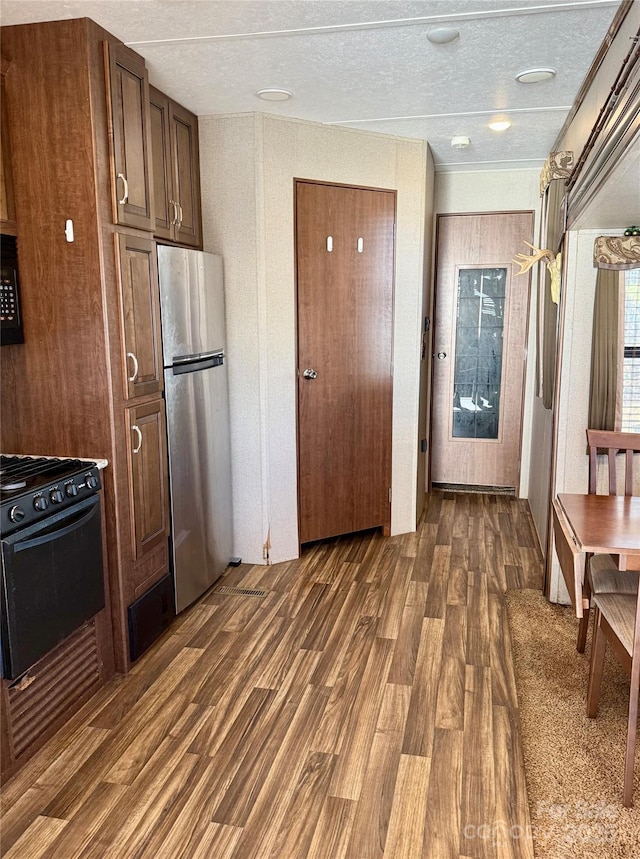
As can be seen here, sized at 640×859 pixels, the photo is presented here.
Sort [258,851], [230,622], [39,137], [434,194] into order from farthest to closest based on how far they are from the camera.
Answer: [434,194], [230,622], [39,137], [258,851]

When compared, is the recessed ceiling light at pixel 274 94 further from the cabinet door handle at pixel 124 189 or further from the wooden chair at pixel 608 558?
the wooden chair at pixel 608 558

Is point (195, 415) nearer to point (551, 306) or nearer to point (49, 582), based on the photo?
point (49, 582)

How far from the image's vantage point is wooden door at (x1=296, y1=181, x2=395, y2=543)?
3.75 metres

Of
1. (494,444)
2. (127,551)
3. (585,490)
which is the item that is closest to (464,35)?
(585,490)

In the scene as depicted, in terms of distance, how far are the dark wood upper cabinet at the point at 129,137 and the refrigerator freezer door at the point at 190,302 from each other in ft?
0.76

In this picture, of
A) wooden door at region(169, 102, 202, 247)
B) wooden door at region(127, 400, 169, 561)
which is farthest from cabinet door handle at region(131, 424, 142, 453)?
wooden door at region(169, 102, 202, 247)

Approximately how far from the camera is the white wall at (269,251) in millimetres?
3465

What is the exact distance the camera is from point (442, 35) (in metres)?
2.39

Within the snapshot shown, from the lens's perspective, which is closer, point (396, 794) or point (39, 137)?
point (396, 794)

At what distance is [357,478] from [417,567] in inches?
27.3

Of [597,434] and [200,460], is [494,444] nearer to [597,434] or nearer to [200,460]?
[597,434]

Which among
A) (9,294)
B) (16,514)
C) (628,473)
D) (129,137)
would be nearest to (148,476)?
(16,514)

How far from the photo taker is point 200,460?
328 centimetres

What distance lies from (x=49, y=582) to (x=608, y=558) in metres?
2.13
